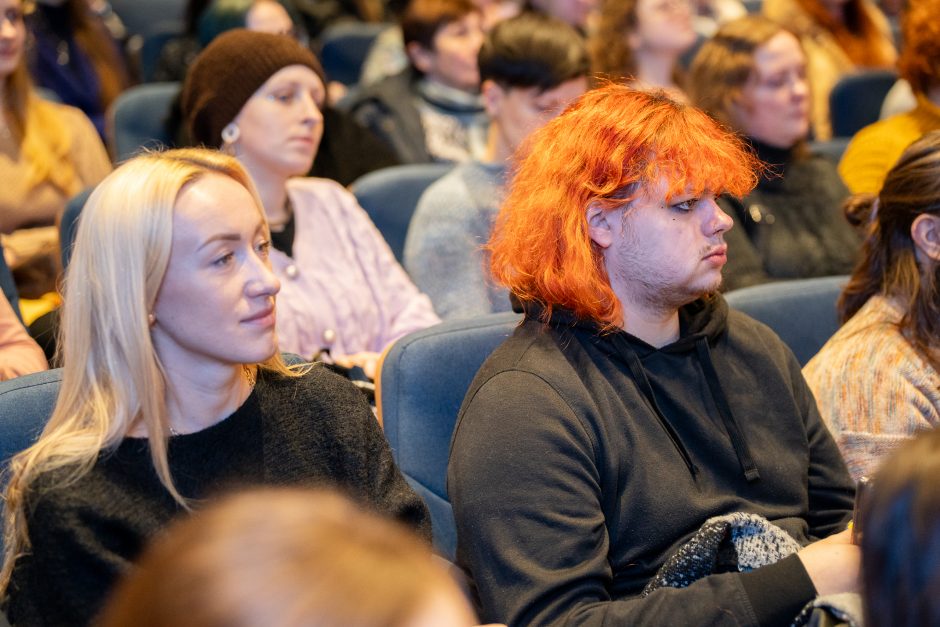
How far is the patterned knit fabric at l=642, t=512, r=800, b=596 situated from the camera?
4.88 ft

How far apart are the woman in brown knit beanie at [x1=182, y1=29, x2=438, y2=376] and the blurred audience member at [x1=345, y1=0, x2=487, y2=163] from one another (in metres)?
1.02

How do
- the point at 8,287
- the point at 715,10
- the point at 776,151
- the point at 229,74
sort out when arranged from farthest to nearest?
the point at 715,10 → the point at 776,151 → the point at 229,74 → the point at 8,287

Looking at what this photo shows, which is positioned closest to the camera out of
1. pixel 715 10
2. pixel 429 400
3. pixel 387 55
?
pixel 429 400

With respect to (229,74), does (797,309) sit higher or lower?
lower

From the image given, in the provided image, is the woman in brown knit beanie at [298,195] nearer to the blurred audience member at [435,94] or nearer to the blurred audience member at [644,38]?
the blurred audience member at [435,94]

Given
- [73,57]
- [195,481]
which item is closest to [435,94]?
[73,57]

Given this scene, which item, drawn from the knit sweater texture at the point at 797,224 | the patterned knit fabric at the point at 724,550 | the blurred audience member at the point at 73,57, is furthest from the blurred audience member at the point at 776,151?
the blurred audience member at the point at 73,57

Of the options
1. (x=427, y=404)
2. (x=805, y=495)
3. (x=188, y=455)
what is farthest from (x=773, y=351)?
(x=188, y=455)

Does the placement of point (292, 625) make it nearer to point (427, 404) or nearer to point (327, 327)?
point (427, 404)

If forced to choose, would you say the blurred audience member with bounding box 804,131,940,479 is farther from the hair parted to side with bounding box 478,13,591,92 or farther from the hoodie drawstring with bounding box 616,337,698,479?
the hair parted to side with bounding box 478,13,591,92

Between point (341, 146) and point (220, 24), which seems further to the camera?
point (220, 24)

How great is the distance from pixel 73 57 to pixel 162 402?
2.88m

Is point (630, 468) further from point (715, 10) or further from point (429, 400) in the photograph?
point (715, 10)

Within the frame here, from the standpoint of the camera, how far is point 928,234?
190 cm
